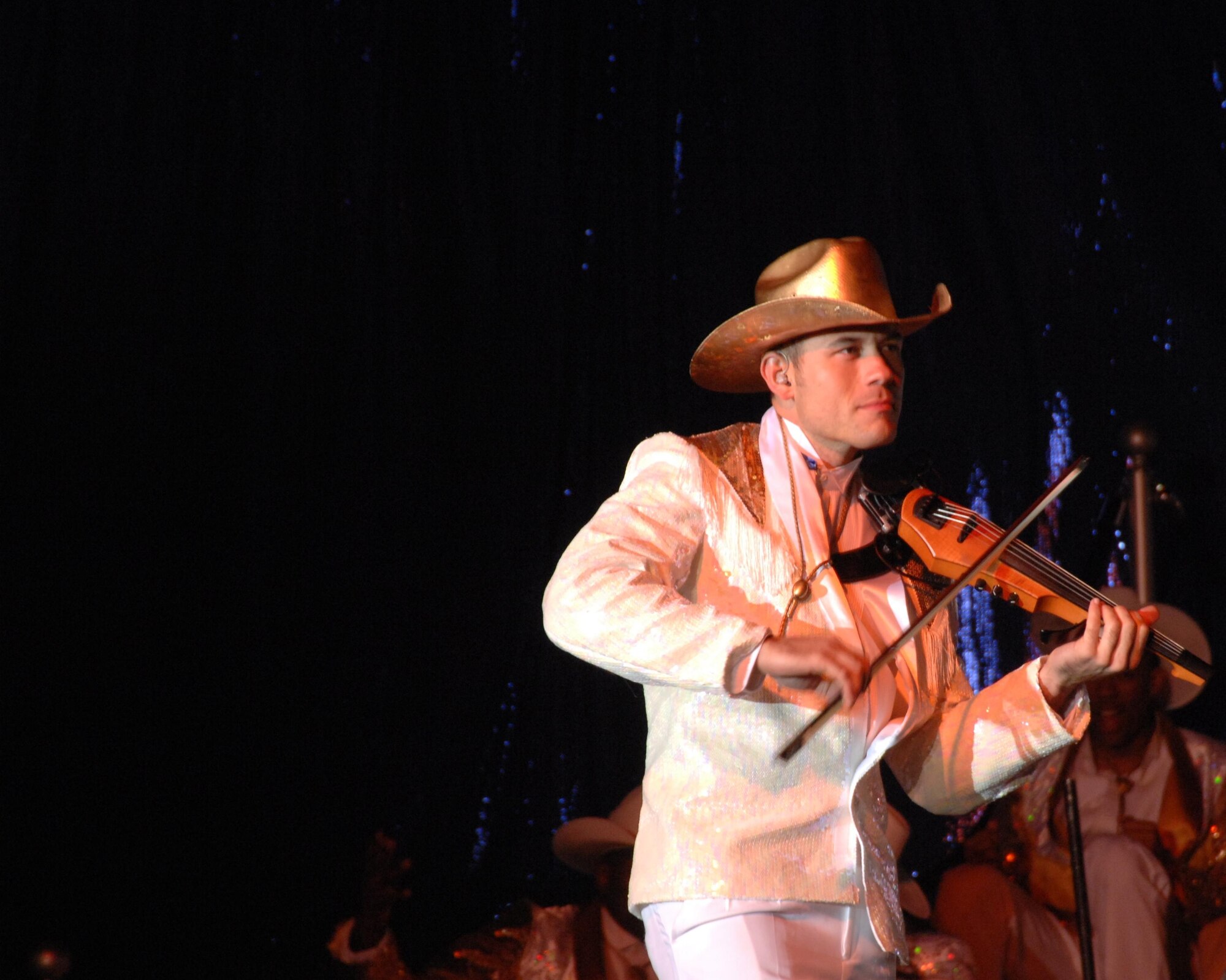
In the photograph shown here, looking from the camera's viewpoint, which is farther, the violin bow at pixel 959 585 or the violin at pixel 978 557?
the violin at pixel 978 557

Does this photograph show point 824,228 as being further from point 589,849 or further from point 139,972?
point 139,972

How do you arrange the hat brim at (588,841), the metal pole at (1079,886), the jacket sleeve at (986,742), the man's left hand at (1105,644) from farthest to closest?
1. the hat brim at (588,841)
2. the metal pole at (1079,886)
3. the jacket sleeve at (986,742)
4. the man's left hand at (1105,644)

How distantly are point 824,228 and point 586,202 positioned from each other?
0.79 meters

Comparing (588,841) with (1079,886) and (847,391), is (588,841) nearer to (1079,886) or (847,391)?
(1079,886)

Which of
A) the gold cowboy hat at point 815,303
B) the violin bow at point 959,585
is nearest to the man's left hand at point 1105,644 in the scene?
the violin bow at point 959,585

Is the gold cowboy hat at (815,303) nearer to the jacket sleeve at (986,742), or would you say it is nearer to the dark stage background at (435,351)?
the jacket sleeve at (986,742)

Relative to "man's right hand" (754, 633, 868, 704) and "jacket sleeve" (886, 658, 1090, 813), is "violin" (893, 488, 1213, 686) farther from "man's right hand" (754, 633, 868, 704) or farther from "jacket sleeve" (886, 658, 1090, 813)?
"man's right hand" (754, 633, 868, 704)

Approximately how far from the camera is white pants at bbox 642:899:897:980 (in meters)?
1.58

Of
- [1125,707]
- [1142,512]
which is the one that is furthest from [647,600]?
[1125,707]

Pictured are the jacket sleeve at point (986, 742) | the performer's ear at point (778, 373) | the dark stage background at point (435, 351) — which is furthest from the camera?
the dark stage background at point (435, 351)

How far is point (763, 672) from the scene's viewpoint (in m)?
1.51

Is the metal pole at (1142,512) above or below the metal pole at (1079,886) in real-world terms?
above

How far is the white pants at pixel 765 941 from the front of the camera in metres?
1.58

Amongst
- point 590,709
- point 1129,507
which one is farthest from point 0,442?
point 1129,507
